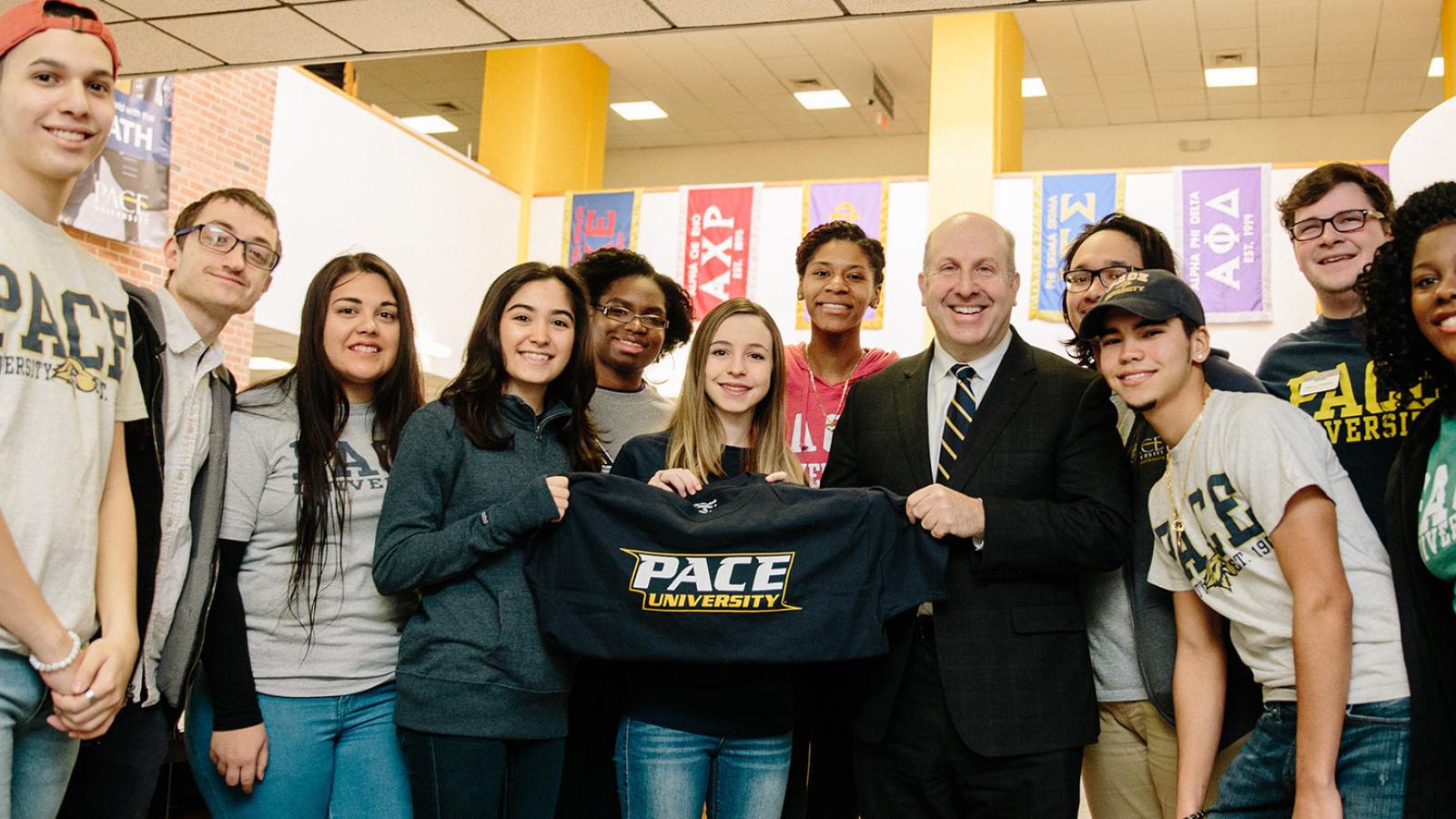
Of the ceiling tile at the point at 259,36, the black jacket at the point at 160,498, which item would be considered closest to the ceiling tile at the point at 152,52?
the ceiling tile at the point at 259,36

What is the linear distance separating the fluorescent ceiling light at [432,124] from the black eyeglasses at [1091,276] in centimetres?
1252

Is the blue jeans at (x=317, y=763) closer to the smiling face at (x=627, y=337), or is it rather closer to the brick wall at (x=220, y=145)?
the smiling face at (x=627, y=337)

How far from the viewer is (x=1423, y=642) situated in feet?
6.04

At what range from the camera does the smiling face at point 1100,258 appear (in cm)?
274

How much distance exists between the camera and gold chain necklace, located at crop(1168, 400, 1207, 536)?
7.01 feet

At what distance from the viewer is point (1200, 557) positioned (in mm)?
2121

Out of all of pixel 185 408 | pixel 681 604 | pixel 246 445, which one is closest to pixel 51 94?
pixel 185 408

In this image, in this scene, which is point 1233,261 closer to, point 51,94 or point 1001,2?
point 1001,2

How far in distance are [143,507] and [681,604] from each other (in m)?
1.01

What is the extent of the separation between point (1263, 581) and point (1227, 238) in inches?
308

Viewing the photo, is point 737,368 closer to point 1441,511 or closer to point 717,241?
point 1441,511

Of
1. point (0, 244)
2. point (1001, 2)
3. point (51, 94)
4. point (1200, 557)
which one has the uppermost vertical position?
point (1001, 2)

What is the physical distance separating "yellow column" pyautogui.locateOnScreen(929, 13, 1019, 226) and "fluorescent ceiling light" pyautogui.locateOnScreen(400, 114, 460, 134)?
6.58 meters

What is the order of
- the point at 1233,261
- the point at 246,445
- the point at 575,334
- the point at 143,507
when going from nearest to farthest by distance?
1. the point at 143,507
2. the point at 246,445
3. the point at 575,334
4. the point at 1233,261
